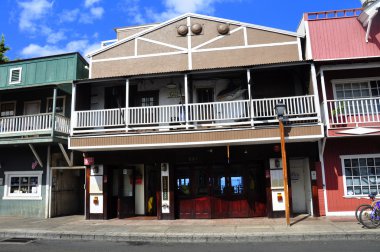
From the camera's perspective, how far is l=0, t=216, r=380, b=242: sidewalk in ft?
31.8

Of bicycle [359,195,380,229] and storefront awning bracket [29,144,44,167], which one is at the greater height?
storefront awning bracket [29,144,44,167]

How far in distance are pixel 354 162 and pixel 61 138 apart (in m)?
12.2

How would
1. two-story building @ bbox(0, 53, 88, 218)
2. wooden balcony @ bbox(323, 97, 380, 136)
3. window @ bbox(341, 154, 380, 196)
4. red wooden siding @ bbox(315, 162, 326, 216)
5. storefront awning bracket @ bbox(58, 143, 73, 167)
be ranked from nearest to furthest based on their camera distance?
wooden balcony @ bbox(323, 97, 380, 136)
window @ bbox(341, 154, 380, 196)
red wooden siding @ bbox(315, 162, 326, 216)
storefront awning bracket @ bbox(58, 143, 73, 167)
two-story building @ bbox(0, 53, 88, 218)

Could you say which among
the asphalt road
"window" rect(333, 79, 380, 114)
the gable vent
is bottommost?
the asphalt road

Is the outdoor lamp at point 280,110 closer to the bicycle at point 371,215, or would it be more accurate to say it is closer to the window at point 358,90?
the window at point 358,90

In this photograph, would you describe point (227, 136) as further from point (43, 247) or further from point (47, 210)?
point (47, 210)

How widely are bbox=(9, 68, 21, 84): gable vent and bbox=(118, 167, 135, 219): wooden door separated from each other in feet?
23.4

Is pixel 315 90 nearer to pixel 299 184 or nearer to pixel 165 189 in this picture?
pixel 299 184

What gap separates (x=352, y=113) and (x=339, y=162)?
6.54 ft

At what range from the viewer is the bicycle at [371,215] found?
33.2ft

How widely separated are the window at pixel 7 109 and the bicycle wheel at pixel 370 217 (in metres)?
16.1

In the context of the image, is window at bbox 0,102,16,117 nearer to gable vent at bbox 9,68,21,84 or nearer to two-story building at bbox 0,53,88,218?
two-story building at bbox 0,53,88,218

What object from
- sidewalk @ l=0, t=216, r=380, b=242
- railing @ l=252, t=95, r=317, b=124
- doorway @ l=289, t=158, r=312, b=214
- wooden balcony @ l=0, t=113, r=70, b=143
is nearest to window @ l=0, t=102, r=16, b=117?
wooden balcony @ l=0, t=113, r=70, b=143

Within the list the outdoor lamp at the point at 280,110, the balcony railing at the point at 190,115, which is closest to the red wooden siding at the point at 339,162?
the balcony railing at the point at 190,115
